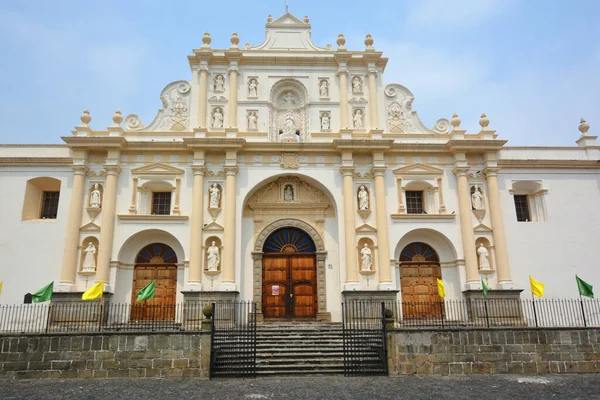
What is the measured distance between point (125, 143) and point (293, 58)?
8.08 m

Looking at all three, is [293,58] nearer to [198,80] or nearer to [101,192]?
[198,80]

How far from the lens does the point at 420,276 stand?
1905cm

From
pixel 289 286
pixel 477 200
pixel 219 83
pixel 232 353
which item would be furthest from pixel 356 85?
pixel 232 353

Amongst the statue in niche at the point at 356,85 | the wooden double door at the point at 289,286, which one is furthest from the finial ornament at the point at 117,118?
the statue in niche at the point at 356,85

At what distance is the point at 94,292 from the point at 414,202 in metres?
13.1

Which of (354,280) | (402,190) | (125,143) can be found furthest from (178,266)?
(402,190)

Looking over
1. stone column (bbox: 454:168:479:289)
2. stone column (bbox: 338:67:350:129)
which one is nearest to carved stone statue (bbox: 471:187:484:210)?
stone column (bbox: 454:168:479:289)

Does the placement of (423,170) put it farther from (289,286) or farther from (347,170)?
(289,286)

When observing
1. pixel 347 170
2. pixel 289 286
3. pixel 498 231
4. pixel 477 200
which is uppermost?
pixel 347 170

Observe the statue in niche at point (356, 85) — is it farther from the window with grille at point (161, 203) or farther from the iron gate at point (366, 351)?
the iron gate at point (366, 351)

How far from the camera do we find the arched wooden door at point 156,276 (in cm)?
1798

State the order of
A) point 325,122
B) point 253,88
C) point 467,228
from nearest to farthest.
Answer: point 467,228, point 325,122, point 253,88

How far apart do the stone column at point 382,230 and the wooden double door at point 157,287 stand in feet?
26.6

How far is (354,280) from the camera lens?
17797 millimetres
